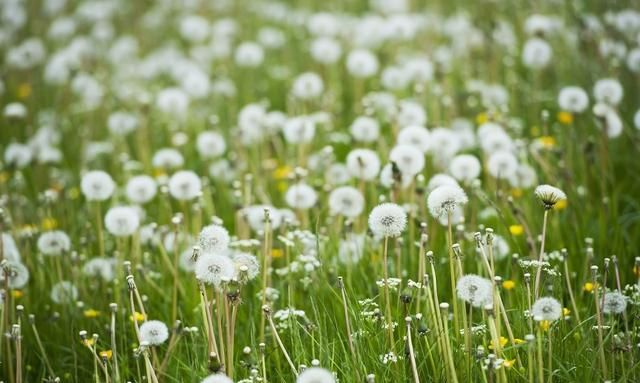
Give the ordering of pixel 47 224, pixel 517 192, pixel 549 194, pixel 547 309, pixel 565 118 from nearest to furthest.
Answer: pixel 547 309, pixel 549 194, pixel 517 192, pixel 47 224, pixel 565 118

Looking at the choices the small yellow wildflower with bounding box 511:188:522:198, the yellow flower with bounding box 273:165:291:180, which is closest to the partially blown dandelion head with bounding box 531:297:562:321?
the small yellow wildflower with bounding box 511:188:522:198

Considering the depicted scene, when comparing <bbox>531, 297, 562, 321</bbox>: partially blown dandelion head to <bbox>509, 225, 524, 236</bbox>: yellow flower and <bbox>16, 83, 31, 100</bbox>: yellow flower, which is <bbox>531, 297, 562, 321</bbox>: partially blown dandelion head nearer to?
<bbox>509, 225, 524, 236</bbox>: yellow flower

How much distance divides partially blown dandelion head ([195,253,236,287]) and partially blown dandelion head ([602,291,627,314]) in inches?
47.4

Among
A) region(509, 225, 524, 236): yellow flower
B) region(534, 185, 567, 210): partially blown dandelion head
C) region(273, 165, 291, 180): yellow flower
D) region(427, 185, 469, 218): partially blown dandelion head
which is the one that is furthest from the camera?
region(273, 165, 291, 180): yellow flower

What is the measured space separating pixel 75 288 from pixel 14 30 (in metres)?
4.14

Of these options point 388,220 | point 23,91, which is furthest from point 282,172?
point 23,91

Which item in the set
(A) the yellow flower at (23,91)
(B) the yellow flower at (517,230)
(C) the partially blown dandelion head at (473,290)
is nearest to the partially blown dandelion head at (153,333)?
(C) the partially blown dandelion head at (473,290)

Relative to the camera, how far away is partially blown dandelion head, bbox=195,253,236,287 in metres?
→ 2.40

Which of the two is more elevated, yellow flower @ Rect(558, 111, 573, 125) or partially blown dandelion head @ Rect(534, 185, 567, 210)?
yellow flower @ Rect(558, 111, 573, 125)

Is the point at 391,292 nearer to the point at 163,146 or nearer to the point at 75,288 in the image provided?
the point at 75,288

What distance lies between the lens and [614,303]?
103 inches

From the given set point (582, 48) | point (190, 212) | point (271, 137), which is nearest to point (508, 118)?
point (582, 48)

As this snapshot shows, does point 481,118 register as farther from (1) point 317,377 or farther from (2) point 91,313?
(1) point 317,377

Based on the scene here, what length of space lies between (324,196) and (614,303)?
1.71m
